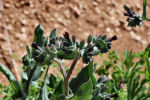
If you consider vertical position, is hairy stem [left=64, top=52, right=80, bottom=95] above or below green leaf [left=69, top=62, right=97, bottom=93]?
above

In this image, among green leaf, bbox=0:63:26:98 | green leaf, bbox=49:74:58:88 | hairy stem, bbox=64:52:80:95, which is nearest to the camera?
hairy stem, bbox=64:52:80:95

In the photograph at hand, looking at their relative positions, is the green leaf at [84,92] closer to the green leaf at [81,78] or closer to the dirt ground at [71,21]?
the green leaf at [81,78]

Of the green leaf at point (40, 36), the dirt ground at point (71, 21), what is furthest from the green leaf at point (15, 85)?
the dirt ground at point (71, 21)

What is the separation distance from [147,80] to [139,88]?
0.30 ft

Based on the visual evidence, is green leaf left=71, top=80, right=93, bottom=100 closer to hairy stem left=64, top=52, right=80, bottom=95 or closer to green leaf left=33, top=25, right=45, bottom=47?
hairy stem left=64, top=52, right=80, bottom=95

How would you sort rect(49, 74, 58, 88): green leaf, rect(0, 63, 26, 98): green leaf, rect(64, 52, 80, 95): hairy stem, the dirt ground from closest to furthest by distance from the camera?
rect(64, 52, 80, 95): hairy stem < rect(0, 63, 26, 98): green leaf < rect(49, 74, 58, 88): green leaf < the dirt ground

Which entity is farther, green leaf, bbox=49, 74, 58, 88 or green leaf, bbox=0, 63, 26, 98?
green leaf, bbox=49, 74, 58, 88

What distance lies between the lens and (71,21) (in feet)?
14.4

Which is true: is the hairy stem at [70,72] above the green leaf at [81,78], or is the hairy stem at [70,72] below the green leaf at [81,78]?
above

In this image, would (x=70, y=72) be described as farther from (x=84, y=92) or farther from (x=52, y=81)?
(x=52, y=81)

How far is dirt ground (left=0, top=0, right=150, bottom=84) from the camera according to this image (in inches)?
160

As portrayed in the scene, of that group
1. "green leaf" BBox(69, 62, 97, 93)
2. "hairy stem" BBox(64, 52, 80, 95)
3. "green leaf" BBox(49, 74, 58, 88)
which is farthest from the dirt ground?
"hairy stem" BBox(64, 52, 80, 95)

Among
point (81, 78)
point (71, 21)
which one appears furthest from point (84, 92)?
point (71, 21)

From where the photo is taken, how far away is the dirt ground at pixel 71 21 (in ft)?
13.3
